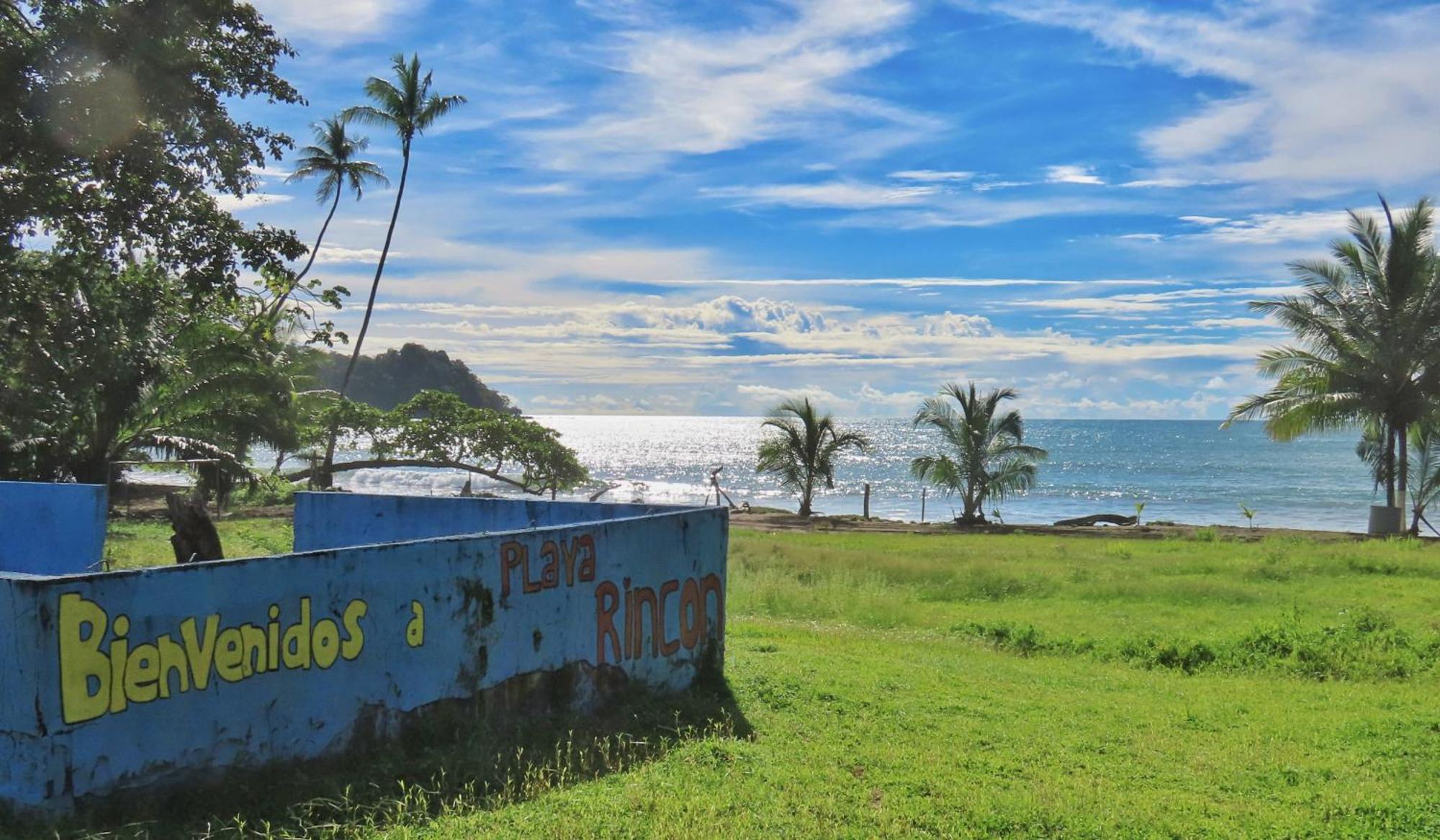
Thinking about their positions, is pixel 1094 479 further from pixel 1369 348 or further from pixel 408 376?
pixel 408 376

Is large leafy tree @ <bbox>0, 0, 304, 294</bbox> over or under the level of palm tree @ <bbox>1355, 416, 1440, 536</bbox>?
over

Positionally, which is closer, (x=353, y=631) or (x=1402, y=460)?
(x=353, y=631)

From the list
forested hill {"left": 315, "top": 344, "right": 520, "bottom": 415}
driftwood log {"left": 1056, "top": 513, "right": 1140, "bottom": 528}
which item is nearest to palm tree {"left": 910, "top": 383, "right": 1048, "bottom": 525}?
driftwood log {"left": 1056, "top": 513, "right": 1140, "bottom": 528}

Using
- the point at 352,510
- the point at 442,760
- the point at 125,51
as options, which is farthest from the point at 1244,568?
the point at 125,51

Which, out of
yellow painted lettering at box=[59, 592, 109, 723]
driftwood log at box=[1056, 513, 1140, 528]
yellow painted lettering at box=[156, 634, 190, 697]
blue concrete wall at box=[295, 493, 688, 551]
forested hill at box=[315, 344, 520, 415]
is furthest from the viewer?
→ forested hill at box=[315, 344, 520, 415]

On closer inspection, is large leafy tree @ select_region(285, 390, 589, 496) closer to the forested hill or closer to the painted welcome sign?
the painted welcome sign

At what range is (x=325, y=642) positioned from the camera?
18.8 feet

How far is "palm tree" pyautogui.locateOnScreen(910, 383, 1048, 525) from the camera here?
3192 cm

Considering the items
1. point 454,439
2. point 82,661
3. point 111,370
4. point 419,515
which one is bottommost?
point 82,661

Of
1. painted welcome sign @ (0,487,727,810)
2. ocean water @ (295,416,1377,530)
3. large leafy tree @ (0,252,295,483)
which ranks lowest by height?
ocean water @ (295,416,1377,530)

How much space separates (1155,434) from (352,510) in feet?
555

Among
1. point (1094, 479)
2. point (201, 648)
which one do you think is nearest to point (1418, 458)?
point (201, 648)

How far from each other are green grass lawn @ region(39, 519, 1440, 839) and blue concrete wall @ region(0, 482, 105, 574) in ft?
11.6

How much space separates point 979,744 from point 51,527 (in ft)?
30.1
